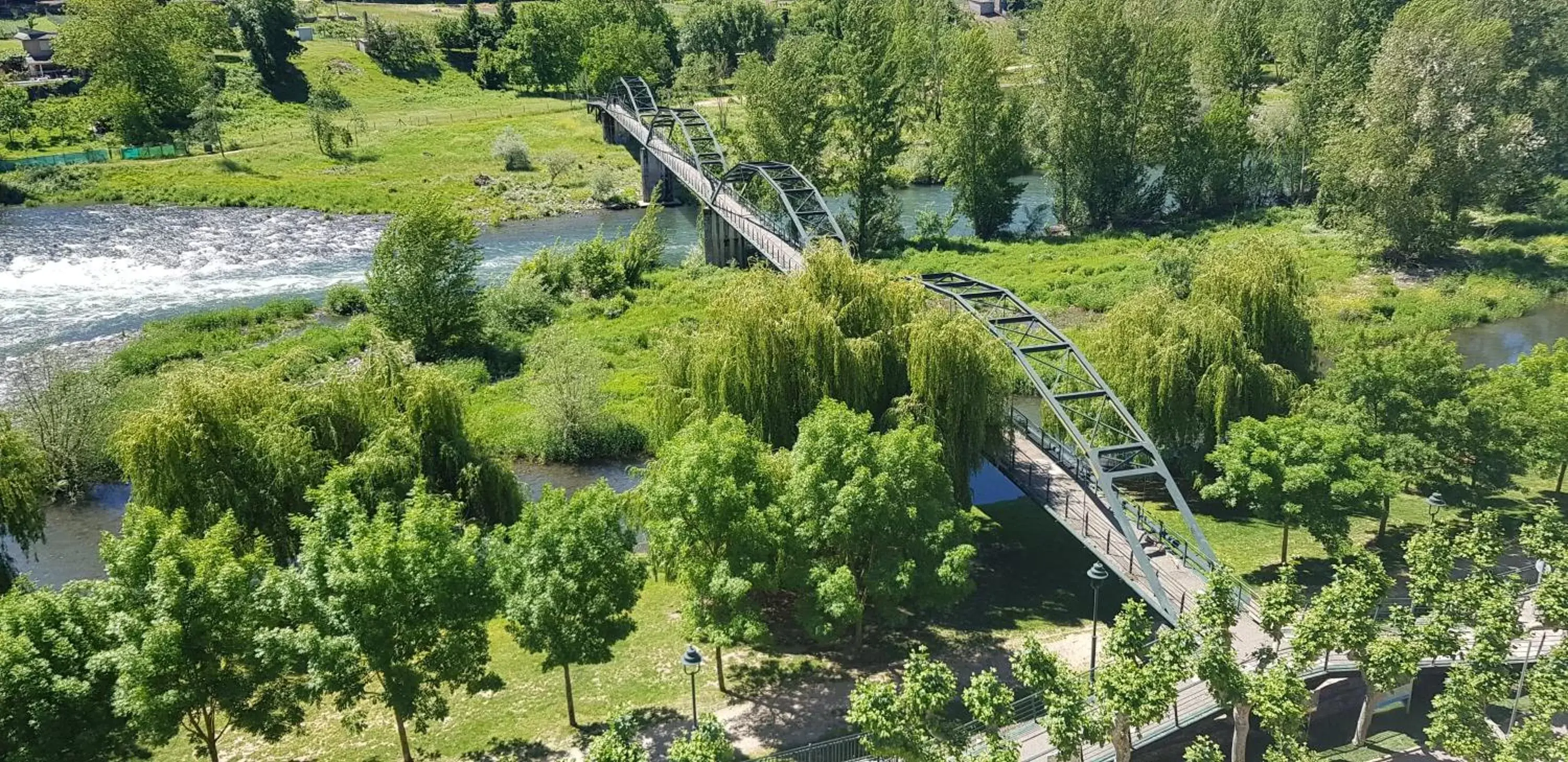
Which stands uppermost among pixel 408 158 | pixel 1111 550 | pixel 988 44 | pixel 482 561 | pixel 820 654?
pixel 988 44

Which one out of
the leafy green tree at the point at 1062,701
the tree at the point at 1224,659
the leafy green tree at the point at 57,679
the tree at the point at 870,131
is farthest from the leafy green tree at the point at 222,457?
the tree at the point at 870,131

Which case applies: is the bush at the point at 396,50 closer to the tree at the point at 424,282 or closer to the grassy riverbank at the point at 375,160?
the grassy riverbank at the point at 375,160

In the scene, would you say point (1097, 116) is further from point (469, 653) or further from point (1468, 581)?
point (469, 653)

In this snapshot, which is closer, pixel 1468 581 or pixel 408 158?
pixel 1468 581

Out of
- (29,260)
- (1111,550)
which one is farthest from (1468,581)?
(29,260)

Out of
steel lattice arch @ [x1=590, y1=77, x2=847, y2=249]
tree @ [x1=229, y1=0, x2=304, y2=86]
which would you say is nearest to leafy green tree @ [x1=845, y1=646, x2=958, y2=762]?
steel lattice arch @ [x1=590, y1=77, x2=847, y2=249]

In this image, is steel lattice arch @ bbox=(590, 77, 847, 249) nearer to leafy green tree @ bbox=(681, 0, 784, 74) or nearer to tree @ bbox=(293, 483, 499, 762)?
tree @ bbox=(293, 483, 499, 762)
